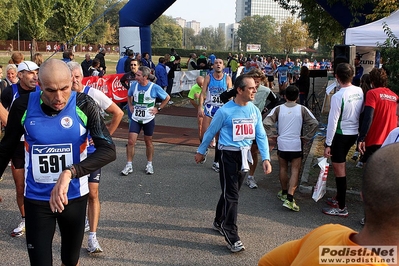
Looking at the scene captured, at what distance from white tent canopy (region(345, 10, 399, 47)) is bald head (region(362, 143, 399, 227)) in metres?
10.3

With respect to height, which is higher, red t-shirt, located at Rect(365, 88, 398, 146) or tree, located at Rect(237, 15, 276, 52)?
tree, located at Rect(237, 15, 276, 52)

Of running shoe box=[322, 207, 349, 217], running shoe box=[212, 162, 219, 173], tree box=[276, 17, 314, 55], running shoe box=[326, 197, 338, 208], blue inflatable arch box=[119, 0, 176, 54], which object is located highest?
tree box=[276, 17, 314, 55]

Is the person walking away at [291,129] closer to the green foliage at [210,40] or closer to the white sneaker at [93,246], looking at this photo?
the white sneaker at [93,246]

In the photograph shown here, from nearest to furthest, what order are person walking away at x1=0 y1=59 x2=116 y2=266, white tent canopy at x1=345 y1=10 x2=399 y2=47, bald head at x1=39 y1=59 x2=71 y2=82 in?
bald head at x1=39 y1=59 x2=71 y2=82, person walking away at x1=0 y1=59 x2=116 y2=266, white tent canopy at x1=345 y1=10 x2=399 y2=47

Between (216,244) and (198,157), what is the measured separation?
105 cm

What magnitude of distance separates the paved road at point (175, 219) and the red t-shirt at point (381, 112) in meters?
1.23

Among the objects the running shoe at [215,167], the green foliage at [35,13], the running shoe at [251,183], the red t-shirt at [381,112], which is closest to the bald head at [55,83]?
the red t-shirt at [381,112]

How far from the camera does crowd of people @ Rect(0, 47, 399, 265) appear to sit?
3102mm

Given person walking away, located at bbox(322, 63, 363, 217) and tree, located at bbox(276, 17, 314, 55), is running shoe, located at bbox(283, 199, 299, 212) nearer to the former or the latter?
person walking away, located at bbox(322, 63, 363, 217)

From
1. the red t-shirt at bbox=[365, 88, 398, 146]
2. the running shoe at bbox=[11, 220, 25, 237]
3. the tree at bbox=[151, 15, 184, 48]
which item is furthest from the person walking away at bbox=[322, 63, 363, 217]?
the tree at bbox=[151, 15, 184, 48]

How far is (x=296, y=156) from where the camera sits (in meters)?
6.39

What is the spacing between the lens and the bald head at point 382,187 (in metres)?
1.45

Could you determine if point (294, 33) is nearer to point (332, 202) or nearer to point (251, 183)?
point (251, 183)

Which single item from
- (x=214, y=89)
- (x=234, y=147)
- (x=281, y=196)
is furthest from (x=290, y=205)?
(x=214, y=89)
